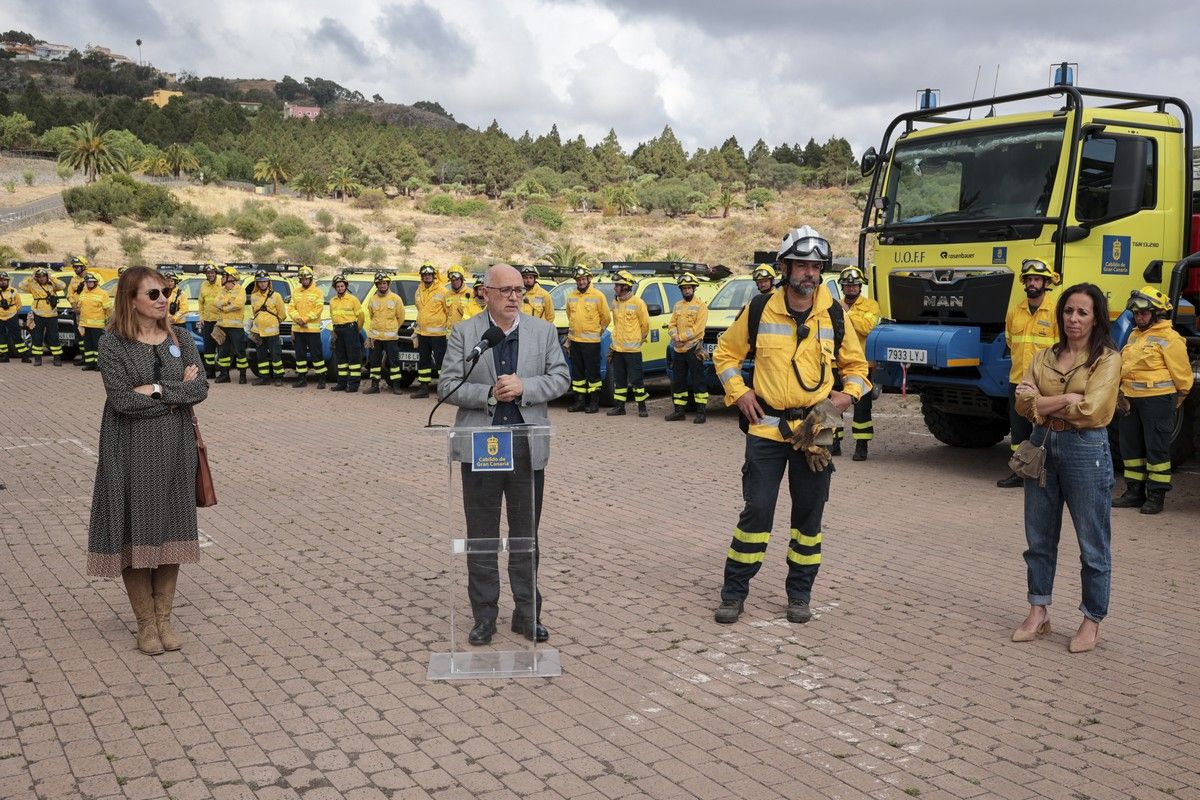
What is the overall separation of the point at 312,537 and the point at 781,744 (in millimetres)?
4593

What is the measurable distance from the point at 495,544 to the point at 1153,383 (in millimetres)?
6433

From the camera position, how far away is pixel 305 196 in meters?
87.4

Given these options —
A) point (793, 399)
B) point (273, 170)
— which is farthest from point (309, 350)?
point (273, 170)

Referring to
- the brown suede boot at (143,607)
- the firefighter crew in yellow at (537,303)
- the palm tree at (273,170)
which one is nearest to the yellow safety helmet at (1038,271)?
the brown suede boot at (143,607)

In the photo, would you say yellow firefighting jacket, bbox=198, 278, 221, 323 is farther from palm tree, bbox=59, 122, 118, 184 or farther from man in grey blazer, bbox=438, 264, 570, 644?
palm tree, bbox=59, 122, 118, 184

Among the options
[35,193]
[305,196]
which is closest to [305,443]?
[35,193]

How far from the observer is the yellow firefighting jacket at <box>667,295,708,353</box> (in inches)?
574

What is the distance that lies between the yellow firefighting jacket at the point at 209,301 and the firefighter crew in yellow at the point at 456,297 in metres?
5.27

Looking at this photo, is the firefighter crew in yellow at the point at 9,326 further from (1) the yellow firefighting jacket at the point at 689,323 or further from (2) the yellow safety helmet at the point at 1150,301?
(2) the yellow safety helmet at the point at 1150,301

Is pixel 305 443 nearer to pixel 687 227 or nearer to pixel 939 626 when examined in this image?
pixel 939 626

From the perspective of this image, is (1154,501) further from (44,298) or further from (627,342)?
(44,298)

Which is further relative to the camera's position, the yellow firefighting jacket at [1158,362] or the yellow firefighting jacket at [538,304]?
the yellow firefighting jacket at [538,304]

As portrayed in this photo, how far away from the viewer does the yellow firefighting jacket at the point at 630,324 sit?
50.5ft

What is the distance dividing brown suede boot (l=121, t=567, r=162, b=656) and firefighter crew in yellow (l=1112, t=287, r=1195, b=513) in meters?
7.58
